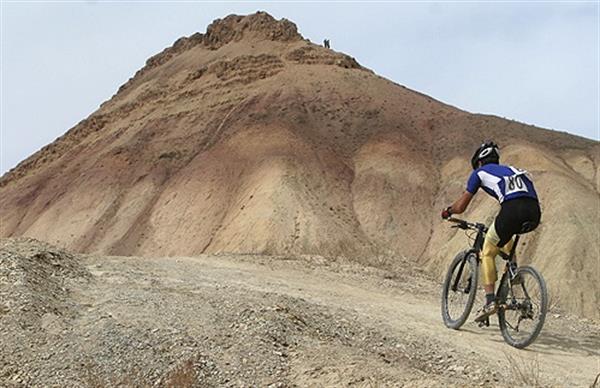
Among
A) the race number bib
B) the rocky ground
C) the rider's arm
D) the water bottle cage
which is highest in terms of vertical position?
the race number bib

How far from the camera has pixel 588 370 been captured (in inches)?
299

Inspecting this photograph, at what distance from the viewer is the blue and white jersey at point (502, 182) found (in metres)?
8.23

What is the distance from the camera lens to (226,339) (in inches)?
287

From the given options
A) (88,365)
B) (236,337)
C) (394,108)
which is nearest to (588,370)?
(236,337)

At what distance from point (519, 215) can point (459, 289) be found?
149 centimetres

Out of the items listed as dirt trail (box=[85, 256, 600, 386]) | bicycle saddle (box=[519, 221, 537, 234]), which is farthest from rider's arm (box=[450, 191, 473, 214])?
dirt trail (box=[85, 256, 600, 386])

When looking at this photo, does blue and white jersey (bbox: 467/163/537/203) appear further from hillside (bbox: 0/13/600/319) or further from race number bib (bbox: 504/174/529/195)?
hillside (bbox: 0/13/600/319)

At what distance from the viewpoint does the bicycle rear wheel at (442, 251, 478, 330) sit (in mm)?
8836

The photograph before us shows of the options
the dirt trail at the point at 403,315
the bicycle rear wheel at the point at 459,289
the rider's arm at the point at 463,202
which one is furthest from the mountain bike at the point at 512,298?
the rider's arm at the point at 463,202

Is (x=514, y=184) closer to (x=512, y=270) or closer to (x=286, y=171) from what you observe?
(x=512, y=270)

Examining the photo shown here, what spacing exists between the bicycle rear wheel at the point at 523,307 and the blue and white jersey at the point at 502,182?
2.62 ft

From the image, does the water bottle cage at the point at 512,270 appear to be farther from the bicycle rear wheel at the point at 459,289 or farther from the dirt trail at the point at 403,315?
the dirt trail at the point at 403,315

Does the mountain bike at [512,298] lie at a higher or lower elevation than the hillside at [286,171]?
lower

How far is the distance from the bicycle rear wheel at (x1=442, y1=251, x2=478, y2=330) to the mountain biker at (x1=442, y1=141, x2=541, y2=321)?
304 mm
